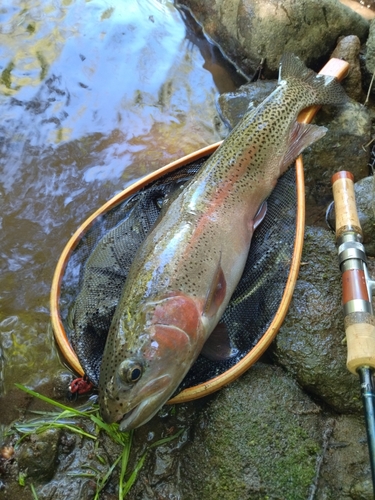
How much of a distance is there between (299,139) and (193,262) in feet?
4.82

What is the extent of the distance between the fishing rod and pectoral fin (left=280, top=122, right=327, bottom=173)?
39cm

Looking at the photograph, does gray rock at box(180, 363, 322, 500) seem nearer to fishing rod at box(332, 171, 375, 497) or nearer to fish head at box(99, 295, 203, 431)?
fish head at box(99, 295, 203, 431)

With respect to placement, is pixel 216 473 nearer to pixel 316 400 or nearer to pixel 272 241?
pixel 316 400

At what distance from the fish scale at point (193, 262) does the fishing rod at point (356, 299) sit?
0.57m

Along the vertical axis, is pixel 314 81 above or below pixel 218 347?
above

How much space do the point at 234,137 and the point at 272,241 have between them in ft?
2.86

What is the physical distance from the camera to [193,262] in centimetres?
288

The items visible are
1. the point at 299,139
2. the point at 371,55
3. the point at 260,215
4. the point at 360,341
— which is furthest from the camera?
the point at 371,55

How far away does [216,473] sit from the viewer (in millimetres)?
2689

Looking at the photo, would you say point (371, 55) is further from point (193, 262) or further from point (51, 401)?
point (51, 401)

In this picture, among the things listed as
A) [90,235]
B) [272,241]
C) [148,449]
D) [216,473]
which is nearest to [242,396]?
[216,473]

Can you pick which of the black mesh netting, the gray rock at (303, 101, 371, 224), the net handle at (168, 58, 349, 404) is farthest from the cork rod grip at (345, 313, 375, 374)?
the gray rock at (303, 101, 371, 224)

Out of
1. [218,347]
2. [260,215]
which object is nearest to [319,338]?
[218,347]

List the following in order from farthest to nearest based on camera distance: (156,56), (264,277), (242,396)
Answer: (156,56)
(264,277)
(242,396)
